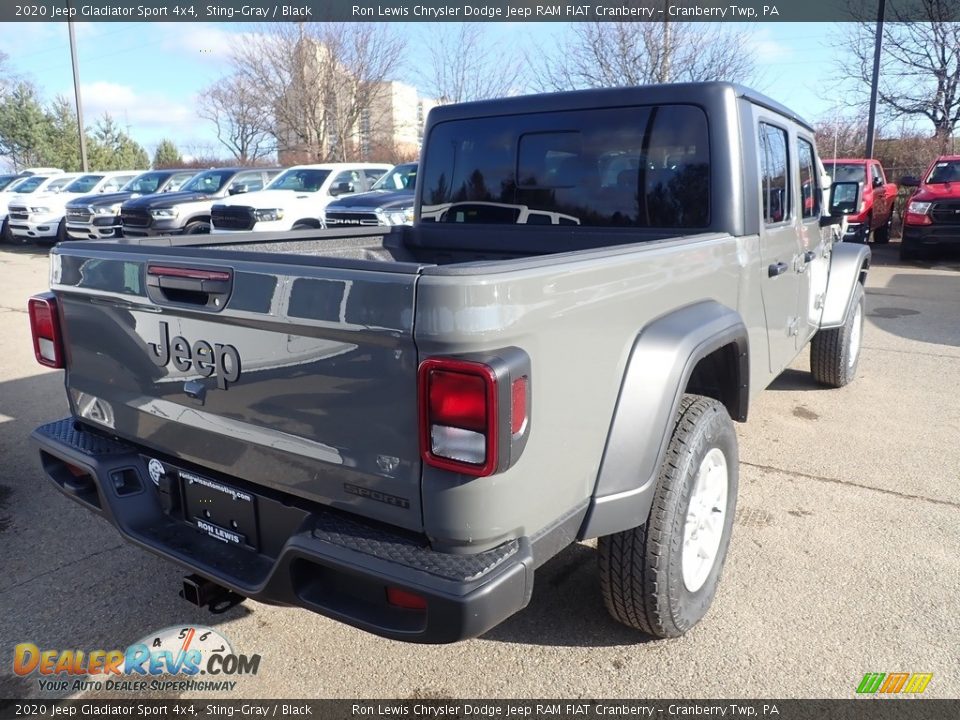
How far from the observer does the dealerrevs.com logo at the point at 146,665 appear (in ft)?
8.50

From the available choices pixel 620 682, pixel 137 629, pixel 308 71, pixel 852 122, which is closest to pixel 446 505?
pixel 620 682

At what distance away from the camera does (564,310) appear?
6.50 ft

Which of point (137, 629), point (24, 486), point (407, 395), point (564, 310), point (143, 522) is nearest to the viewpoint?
point (407, 395)

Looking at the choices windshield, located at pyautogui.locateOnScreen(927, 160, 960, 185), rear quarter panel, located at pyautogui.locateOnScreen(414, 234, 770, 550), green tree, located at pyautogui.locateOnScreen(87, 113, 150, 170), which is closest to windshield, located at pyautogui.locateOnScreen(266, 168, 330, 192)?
windshield, located at pyautogui.locateOnScreen(927, 160, 960, 185)

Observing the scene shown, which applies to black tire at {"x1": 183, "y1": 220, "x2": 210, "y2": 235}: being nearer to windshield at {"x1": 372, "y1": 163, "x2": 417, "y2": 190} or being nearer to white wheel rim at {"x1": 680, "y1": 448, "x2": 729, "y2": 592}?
windshield at {"x1": 372, "y1": 163, "x2": 417, "y2": 190}

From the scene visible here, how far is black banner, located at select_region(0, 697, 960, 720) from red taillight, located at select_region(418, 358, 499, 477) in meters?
1.08

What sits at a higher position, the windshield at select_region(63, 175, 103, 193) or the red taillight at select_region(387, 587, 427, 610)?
the windshield at select_region(63, 175, 103, 193)

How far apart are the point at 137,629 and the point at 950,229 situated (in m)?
13.5

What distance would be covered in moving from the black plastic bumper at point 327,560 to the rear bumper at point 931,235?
42.9 feet

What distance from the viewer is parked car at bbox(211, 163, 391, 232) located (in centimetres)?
1210

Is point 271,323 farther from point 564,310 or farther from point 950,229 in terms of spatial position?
point 950,229

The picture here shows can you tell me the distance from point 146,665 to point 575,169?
2754mm

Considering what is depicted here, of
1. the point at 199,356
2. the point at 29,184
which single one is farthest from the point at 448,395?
the point at 29,184

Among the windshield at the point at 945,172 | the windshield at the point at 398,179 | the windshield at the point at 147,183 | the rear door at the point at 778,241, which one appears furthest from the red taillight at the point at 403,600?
the windshield at the point at 147,183
